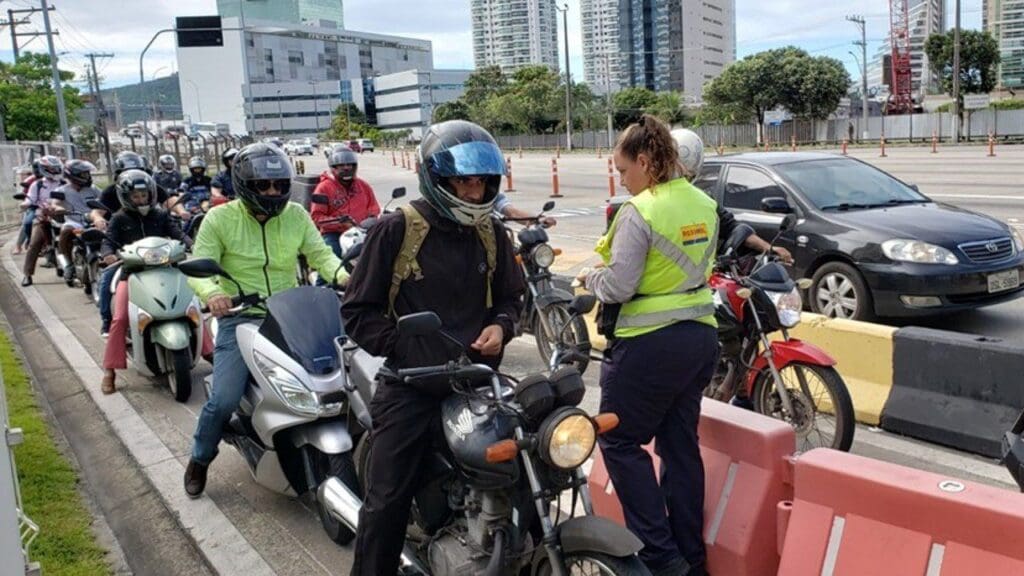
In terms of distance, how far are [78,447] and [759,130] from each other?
5663cm

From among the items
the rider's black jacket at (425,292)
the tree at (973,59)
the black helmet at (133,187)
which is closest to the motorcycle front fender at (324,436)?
the rider's black jacket at (425,292)

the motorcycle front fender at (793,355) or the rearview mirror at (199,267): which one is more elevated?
the rearview mirror at (199,267)

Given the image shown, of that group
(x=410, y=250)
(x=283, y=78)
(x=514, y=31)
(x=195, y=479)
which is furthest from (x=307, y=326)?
(x=514, y=31)

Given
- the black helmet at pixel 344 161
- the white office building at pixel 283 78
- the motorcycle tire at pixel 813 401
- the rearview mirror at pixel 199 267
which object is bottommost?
the motorcycle tire at pixel 813 401

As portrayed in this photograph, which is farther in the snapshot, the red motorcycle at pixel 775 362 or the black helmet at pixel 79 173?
the black helmet at pixel 79 173

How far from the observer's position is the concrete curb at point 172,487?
14.1ft

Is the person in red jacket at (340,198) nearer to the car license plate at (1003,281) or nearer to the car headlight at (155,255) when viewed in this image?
the car headlight at (155,255)

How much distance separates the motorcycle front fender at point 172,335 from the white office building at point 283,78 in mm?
137182

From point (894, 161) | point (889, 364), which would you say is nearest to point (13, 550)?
point (889, 364)

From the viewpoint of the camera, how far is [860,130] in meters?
52.4

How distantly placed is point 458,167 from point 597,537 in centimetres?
134

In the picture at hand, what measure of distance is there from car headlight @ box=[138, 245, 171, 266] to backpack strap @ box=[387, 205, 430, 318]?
4.80 meters

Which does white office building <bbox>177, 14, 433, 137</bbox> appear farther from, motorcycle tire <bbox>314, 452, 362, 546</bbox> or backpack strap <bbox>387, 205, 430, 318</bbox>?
backpack strap <bbox>387, 205, 430, 318</bbox>

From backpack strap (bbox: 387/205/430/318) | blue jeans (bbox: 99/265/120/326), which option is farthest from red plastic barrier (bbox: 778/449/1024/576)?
blue jeans (bbox: 99/265/120/326)
